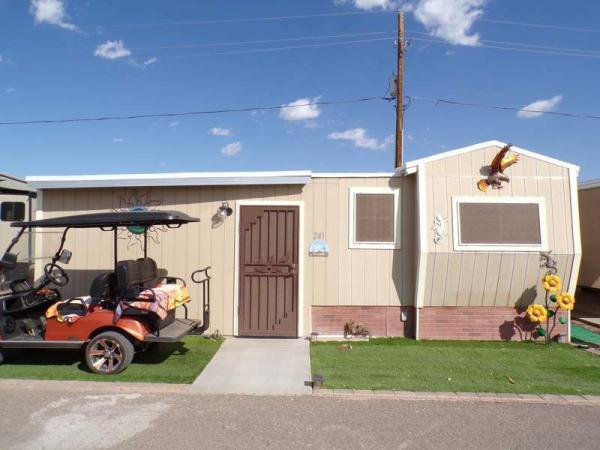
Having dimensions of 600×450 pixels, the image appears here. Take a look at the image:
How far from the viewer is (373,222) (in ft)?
25.8

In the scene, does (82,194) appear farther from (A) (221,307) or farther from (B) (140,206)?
(A) (221,307)

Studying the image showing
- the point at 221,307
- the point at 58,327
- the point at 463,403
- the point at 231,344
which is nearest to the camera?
the point at 463,403

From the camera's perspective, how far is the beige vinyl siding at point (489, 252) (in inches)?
294

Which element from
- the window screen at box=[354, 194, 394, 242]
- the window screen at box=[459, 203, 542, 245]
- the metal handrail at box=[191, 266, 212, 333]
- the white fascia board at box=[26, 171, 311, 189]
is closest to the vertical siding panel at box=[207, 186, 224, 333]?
the metal handrail at box=[191, 266, 212, 333]

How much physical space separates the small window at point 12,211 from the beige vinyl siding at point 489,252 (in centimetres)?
666

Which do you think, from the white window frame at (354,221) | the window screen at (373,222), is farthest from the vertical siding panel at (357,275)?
the window screen at (373,222)

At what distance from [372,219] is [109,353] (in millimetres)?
4478

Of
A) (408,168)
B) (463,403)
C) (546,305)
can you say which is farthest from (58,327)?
(546,305)

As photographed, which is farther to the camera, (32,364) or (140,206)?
(140,206)

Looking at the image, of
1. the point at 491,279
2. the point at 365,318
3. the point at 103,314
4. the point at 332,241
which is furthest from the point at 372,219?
the point at 103,314

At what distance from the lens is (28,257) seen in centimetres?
795

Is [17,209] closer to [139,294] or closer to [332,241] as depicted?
[139,294]

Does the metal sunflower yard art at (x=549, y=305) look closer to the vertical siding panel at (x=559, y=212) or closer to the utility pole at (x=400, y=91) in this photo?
the vertical siding panel at (x=559, y=212)

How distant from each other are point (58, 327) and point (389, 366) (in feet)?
14.1
